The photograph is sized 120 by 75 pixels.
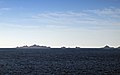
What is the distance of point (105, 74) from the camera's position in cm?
5862

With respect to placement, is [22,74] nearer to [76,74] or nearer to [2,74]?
[2,74]

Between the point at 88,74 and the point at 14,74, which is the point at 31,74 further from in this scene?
the point at 88,74

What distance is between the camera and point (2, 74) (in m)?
58.5

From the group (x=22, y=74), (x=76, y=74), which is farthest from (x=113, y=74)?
(x=22, y=74)

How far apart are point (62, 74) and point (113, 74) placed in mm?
9693

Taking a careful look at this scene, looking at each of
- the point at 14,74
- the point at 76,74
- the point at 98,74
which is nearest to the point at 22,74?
the point at 14,74

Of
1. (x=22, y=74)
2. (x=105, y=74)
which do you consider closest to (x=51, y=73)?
(x=22, y=74)

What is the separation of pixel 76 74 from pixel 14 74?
1191 centimetres

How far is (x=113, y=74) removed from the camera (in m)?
57.9

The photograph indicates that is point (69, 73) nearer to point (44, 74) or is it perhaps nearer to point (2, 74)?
point (44, 74)

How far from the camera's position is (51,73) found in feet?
201

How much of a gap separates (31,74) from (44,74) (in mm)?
2668

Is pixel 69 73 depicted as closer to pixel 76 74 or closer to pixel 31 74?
pixel 76 74

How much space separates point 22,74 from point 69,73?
369 inches
